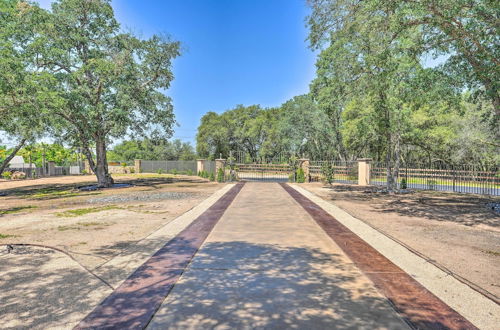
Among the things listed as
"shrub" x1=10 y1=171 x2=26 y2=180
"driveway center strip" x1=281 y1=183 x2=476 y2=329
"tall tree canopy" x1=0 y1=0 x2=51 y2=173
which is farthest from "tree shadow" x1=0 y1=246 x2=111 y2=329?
"shrub" x1=10 y1=171 x2=26 y2=180

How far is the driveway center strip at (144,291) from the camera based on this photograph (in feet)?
10.6

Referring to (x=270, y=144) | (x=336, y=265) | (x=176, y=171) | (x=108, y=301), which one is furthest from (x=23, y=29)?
(x=270, y=144)

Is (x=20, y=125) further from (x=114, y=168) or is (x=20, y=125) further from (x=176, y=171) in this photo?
(x=114, y=168)

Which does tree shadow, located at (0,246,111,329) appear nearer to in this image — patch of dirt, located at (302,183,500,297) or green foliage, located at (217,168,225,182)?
patch of dirt, located at (302,183,500,297)

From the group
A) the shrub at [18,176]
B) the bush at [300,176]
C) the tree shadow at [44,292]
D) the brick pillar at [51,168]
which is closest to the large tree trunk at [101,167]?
the bush at [300,176]

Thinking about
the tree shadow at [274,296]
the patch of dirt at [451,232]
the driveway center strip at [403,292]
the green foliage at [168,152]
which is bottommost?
the patch of dirt at [451,232]

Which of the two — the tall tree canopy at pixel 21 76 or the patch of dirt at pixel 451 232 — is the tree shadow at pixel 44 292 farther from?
the tall tree canopy at pixel 21 76

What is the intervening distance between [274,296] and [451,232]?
607cm

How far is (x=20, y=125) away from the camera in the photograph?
17656mm

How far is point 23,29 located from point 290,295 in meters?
20.9

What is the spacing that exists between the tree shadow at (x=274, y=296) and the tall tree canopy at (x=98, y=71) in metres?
15.8

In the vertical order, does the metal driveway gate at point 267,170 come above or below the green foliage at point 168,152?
below

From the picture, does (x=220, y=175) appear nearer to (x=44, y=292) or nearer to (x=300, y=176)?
(x=300, y=176)

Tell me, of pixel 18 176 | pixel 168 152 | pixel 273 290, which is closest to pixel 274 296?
pixel 273 290
